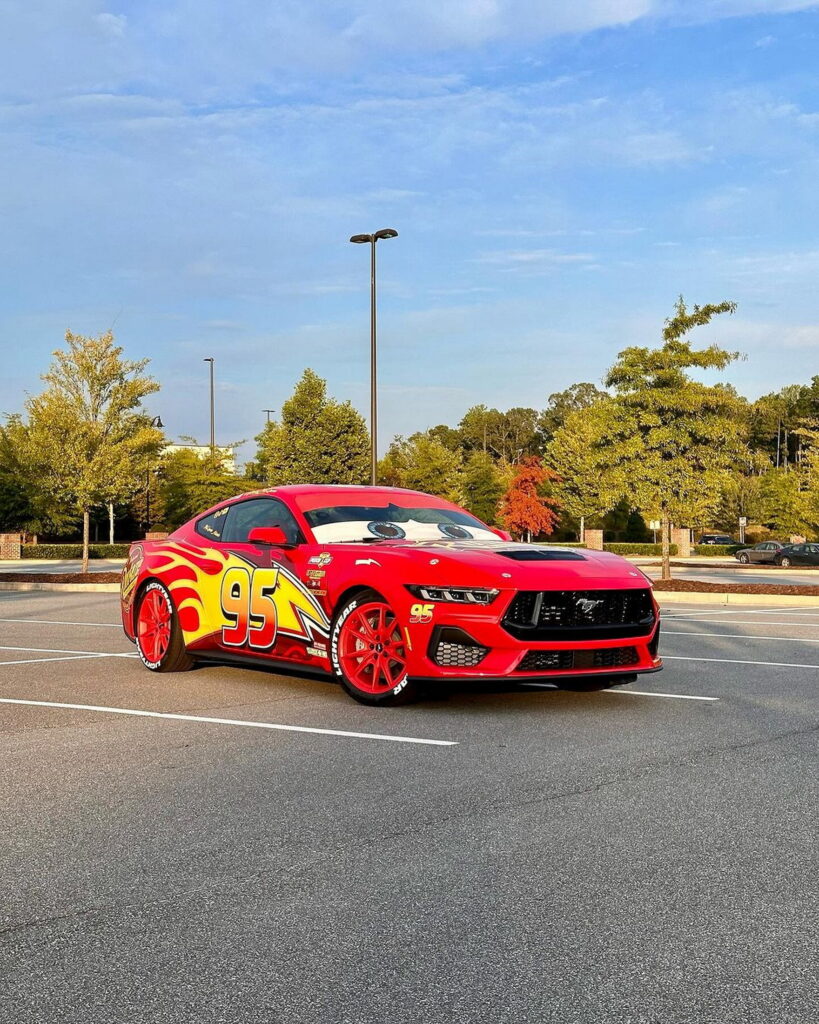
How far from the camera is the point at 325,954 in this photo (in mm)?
3418

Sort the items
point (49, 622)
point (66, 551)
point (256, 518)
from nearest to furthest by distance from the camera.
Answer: point (256, 518) < point (49, 622) < point (66, 551)

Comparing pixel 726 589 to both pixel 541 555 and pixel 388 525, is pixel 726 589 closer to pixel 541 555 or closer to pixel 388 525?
pixel 388 525

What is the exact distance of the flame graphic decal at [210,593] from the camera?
27.5 ft

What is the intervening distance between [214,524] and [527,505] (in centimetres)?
5405

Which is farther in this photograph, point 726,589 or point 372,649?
point 726,589

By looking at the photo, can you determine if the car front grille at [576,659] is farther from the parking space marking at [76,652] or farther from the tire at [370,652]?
the parking space marking at [76,652]

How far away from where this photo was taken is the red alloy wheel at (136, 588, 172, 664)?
975 centimetres

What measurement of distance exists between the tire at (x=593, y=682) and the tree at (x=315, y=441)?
41.3 m

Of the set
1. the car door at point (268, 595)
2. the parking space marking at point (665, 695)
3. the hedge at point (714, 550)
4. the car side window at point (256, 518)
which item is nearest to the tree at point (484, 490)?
the hedge at point (714, 550)

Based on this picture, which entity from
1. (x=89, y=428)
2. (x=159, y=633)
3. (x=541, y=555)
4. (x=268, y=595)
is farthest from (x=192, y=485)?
(x=541, y=555)

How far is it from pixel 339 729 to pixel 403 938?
3.58 metres

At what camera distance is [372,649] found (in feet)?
26.1

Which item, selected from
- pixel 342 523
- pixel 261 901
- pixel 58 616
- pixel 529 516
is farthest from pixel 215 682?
pixel 529 516

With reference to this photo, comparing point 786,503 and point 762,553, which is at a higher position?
point 786,503
